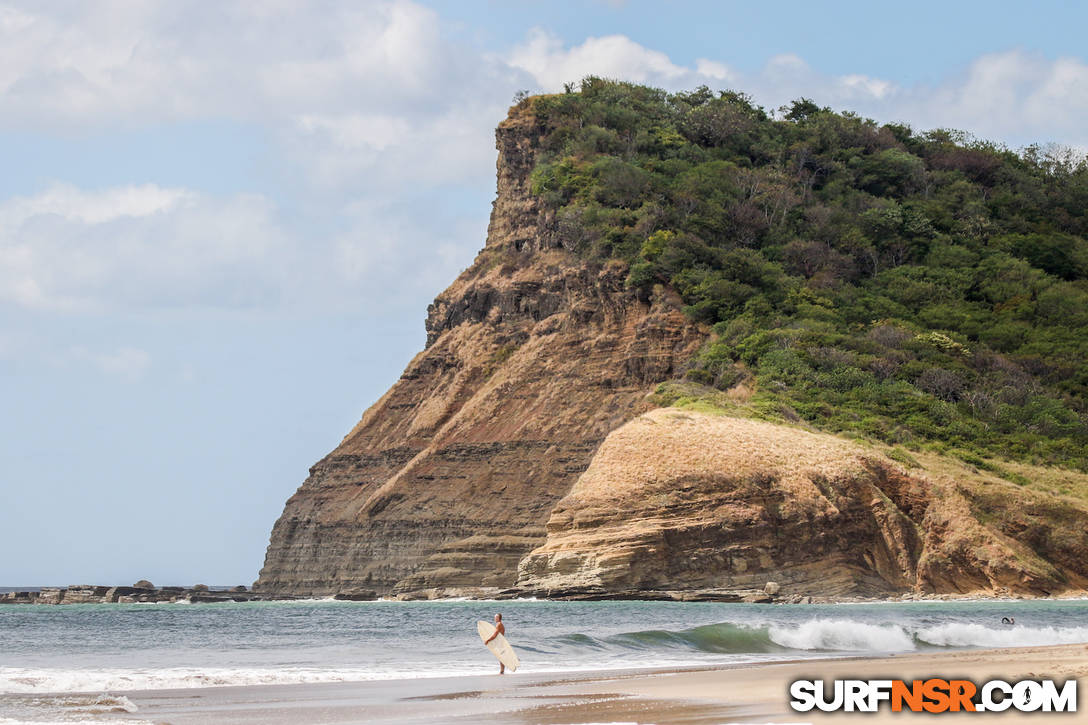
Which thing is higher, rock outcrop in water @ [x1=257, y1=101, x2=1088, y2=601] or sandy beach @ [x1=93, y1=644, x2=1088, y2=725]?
rock outcrop in water @ [x1=257, y1=101, x2=1088, y2=601]

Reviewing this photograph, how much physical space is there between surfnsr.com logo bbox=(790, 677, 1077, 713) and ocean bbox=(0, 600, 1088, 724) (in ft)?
28.8

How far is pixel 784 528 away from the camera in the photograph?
6203 centimetres

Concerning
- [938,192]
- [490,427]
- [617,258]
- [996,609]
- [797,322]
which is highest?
[938,192]

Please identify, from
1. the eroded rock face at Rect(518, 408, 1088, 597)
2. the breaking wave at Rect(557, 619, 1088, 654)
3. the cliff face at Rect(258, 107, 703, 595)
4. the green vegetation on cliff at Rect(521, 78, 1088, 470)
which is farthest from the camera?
the cliff face at Rect(258, 107, 703, 595)

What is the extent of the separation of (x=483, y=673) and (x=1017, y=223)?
97.9 metres

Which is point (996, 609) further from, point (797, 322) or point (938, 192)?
point (938, 192)

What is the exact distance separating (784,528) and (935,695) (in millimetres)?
44828

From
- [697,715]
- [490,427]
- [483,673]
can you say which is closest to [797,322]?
[490,427]

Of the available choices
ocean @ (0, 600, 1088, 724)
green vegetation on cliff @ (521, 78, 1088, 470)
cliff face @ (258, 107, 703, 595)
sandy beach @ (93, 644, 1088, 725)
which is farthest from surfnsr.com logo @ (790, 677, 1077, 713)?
cliff face @ (258, 107, 703, 595)

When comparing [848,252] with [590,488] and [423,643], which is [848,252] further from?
[423,643]

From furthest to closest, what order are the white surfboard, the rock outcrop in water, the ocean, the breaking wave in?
the rock outcrop in water, the breaking wave, the white surfboard, the ocean

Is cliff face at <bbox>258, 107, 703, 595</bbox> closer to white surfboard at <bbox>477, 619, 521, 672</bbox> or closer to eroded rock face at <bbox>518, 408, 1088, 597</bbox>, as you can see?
eroded rock face at <bbox>518, 408, 1088, 597</bbox>

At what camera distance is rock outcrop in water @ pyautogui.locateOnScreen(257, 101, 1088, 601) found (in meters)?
61.8

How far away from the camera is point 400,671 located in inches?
1034
